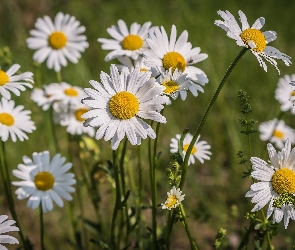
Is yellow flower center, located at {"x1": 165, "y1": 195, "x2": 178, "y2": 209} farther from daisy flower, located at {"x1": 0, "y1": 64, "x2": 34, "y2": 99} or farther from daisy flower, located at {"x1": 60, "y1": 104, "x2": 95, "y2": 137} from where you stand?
daisy flower, located at {"x1": 60, "y1": 104, "x2": 95, "y2": 137}

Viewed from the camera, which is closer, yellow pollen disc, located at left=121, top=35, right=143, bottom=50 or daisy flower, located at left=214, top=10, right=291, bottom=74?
daisy flower, located at left=214, top=10, right=291, bottom=74

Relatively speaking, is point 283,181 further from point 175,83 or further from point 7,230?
point 7,230

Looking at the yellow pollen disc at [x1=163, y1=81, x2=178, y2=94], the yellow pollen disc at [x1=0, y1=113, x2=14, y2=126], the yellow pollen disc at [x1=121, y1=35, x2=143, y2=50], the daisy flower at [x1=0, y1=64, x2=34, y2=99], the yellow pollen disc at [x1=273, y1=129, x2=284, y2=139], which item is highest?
the yellow pollen disc at [x1=121, y1=35, x2=143, y2=50]

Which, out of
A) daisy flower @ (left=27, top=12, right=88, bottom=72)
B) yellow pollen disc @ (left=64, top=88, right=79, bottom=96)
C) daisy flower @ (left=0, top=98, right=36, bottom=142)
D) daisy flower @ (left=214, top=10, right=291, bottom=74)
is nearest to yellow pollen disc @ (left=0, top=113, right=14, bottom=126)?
daisy flower @ (left=0, top=98, right=36, bottom=142)

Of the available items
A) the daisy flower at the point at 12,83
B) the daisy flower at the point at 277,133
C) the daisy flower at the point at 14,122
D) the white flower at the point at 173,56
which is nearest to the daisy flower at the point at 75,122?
the daisy flower at the point at 14,122

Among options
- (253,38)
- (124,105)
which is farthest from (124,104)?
(253,38)

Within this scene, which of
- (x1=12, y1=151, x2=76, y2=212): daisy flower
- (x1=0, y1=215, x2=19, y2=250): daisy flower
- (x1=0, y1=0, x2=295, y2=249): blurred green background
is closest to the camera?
(x1=0, y1=215, x2=19, y2=250): daisy flower
